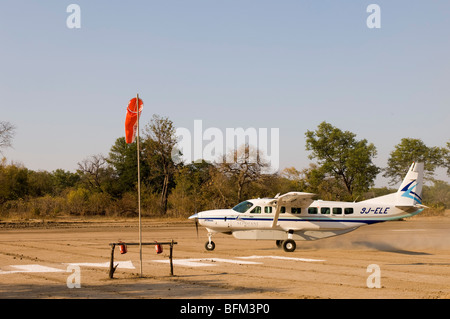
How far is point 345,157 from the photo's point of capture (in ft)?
254

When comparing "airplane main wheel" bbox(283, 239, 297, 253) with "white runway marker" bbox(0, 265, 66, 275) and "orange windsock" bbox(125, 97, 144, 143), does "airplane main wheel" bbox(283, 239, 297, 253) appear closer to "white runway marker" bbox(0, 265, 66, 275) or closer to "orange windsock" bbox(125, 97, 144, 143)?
"white runway marker" bbox(0, 265, 66, 275)

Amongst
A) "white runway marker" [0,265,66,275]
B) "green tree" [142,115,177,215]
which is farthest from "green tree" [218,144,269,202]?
"white runway marker" [0,265,66,275]

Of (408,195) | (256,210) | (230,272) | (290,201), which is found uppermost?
(408,195)

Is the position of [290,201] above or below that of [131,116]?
below

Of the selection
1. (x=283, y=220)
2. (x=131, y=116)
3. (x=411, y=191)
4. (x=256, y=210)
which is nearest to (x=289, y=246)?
(x=283, y=220)

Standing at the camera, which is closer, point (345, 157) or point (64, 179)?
point (345, 157)

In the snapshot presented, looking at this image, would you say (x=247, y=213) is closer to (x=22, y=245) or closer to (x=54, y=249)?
(x=54, y=249)

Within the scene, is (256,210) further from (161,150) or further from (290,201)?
(161,150)

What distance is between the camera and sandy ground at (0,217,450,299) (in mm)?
13422

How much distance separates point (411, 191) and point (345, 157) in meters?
49.9

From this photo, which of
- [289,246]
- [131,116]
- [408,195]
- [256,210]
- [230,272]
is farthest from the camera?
[408,195]

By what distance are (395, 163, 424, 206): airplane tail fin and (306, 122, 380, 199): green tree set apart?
4613 cm
